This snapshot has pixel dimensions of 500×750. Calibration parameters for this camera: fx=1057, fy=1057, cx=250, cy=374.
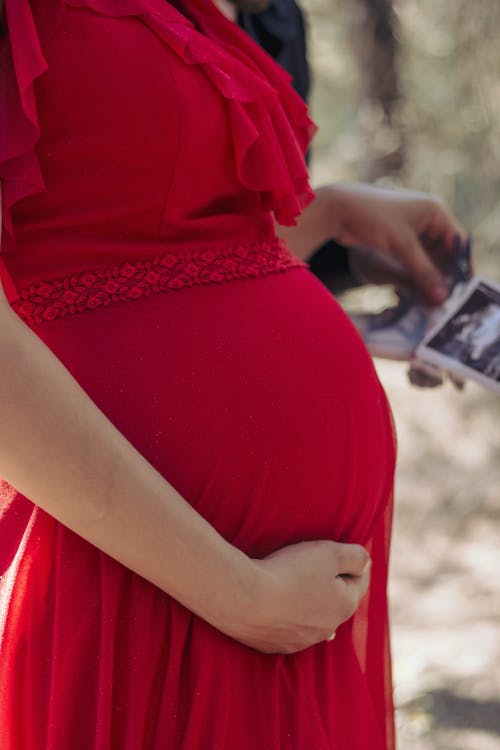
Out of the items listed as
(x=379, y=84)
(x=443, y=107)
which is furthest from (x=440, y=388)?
(x=443, y=107)

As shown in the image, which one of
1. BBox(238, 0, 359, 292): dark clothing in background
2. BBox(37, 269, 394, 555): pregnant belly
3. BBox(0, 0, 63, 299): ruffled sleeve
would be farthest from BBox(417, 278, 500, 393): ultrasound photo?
BBox(0, 0, 63, 299): ruffled sleeve

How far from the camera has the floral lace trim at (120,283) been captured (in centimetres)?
95

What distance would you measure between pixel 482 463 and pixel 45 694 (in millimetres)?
4135

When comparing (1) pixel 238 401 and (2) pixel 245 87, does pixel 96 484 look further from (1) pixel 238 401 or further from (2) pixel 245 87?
(2) pixel 245 87

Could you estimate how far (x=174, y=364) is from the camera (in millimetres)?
957

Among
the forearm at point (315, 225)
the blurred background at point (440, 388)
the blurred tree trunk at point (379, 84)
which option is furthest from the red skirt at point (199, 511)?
the blurred tree trunk at point (379, 84)

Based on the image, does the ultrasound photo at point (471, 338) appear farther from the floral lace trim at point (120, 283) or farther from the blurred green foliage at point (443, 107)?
the blurred green foliage at point (443, 107)

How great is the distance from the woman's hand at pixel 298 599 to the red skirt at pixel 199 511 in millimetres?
32

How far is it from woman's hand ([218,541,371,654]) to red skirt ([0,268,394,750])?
3 cm

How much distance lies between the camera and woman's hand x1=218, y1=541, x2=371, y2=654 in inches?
35.6

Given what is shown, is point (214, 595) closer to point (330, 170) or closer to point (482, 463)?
point (482, 463)

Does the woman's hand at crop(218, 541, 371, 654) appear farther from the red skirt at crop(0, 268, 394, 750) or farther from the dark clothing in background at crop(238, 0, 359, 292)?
the dark clothing in background at crop(238, 0, 359, 292)

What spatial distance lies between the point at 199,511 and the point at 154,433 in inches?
3.2

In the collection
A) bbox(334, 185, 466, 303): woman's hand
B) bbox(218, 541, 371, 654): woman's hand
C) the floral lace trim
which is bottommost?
bbox(334, 185, 466, 303): woman's hand
